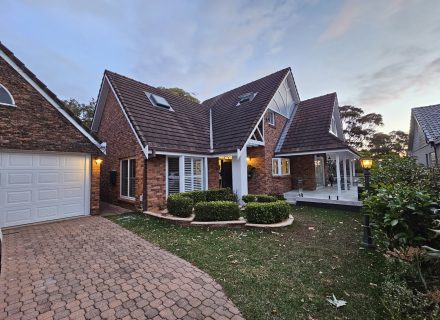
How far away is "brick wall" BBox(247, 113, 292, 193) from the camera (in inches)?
467

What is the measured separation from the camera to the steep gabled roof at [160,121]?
9.17m

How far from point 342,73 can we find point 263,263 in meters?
14.5

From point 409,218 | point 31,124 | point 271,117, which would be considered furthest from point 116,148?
point 409,218

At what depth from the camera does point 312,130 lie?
1259 cm

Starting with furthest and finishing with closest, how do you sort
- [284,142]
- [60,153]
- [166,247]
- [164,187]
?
1. [284,142]
2. [164,187]
3. [60,153]
4. [166,247]

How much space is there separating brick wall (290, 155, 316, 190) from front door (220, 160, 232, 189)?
5023 mm

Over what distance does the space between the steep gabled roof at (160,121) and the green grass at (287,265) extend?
12.5 ft

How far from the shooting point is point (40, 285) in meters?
3.40

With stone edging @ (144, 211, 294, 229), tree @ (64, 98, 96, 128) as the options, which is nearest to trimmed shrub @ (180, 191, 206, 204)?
stone edging @ (144, 211, 294, 229)

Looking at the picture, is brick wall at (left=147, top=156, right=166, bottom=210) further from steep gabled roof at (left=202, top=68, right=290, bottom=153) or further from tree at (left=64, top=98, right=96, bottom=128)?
tree at (left=64, top=98, right=96, bottom=128)

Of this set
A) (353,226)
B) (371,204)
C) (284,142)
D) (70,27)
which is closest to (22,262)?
(371,204)

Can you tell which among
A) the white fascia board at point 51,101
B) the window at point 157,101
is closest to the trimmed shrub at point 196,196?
the white fascia board at point 51,101

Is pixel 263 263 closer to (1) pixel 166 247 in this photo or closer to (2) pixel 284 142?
(1) pixel 166 247

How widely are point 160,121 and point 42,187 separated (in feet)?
18.3
